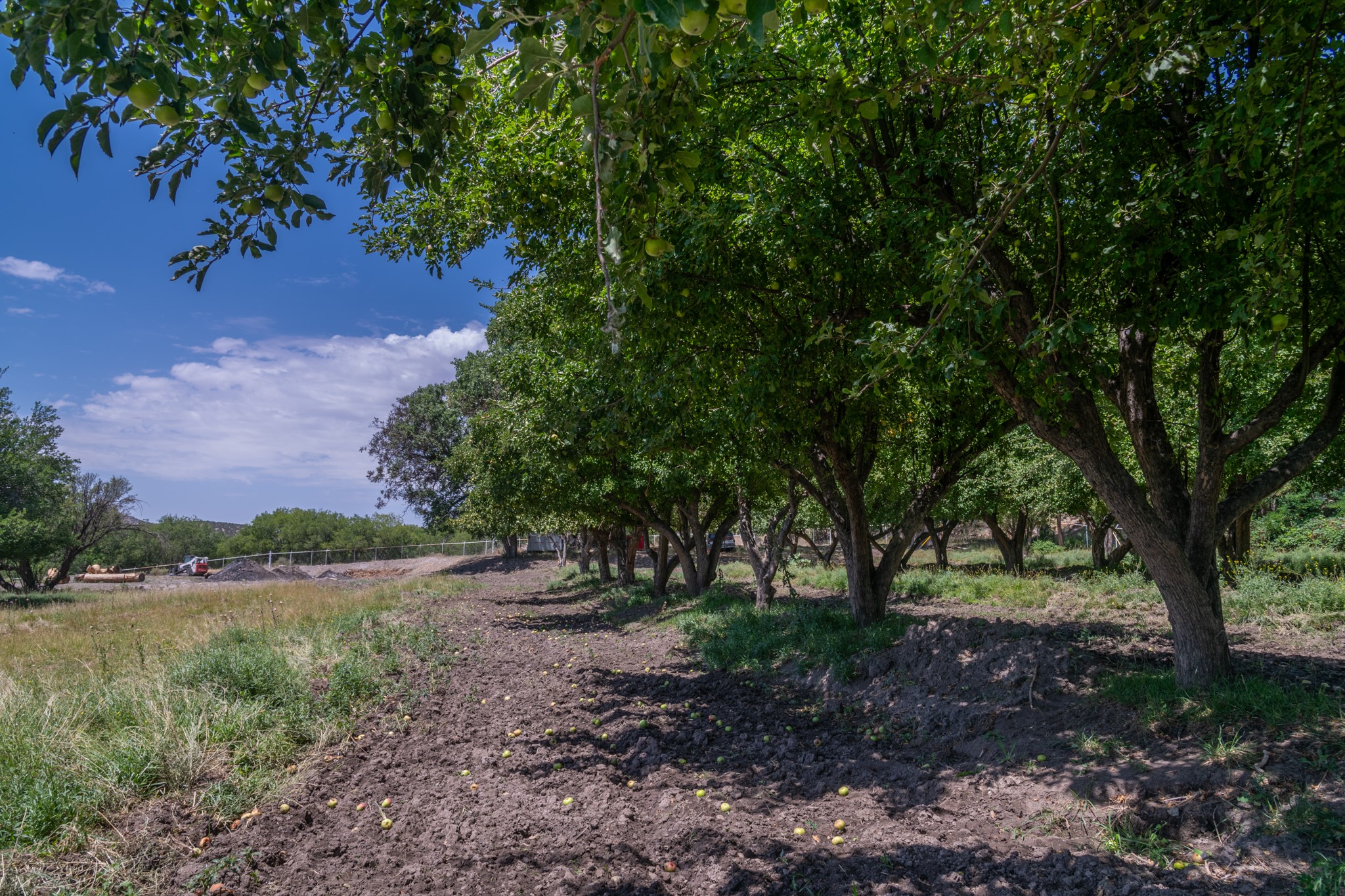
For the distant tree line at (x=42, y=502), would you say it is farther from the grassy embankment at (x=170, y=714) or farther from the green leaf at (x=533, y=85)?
the green leaf at (x=533, y=85)

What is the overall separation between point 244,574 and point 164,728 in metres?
37.2

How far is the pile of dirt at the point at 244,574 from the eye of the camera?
34906 millimetres

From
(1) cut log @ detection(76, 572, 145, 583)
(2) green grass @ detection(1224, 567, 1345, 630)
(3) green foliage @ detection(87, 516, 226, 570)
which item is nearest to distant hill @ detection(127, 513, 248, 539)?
(3) green foliage @ detection(87, 516, 226, 570)

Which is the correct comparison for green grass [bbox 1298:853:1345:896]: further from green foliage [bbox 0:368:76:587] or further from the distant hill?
the distant hill

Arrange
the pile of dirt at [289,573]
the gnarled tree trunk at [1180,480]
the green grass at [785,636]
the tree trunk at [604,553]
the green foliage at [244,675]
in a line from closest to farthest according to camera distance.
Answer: the gnarled tree trunk at [1180,480], the green foliage at [244,675], the green grass at [785,636], the tree trunk at [604,553], the pile of dirt at [289,573]

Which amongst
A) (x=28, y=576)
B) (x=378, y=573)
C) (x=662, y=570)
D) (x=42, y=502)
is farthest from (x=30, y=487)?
(x=662, y=570)

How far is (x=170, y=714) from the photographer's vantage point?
4742mm

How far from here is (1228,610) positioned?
963 centimetres

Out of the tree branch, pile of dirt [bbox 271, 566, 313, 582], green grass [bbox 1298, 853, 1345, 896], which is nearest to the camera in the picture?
green grass [bbox 1298, 853, 1345, 896]

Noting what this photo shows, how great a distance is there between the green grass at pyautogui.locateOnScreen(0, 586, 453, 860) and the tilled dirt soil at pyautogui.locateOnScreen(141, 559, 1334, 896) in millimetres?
344

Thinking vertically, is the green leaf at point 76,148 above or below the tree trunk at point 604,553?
above

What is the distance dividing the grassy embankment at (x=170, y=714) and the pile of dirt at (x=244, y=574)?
1032 inches

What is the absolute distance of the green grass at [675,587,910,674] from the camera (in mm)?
7805

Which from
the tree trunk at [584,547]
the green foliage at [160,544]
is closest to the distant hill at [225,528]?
the green foliage at [160,544]
